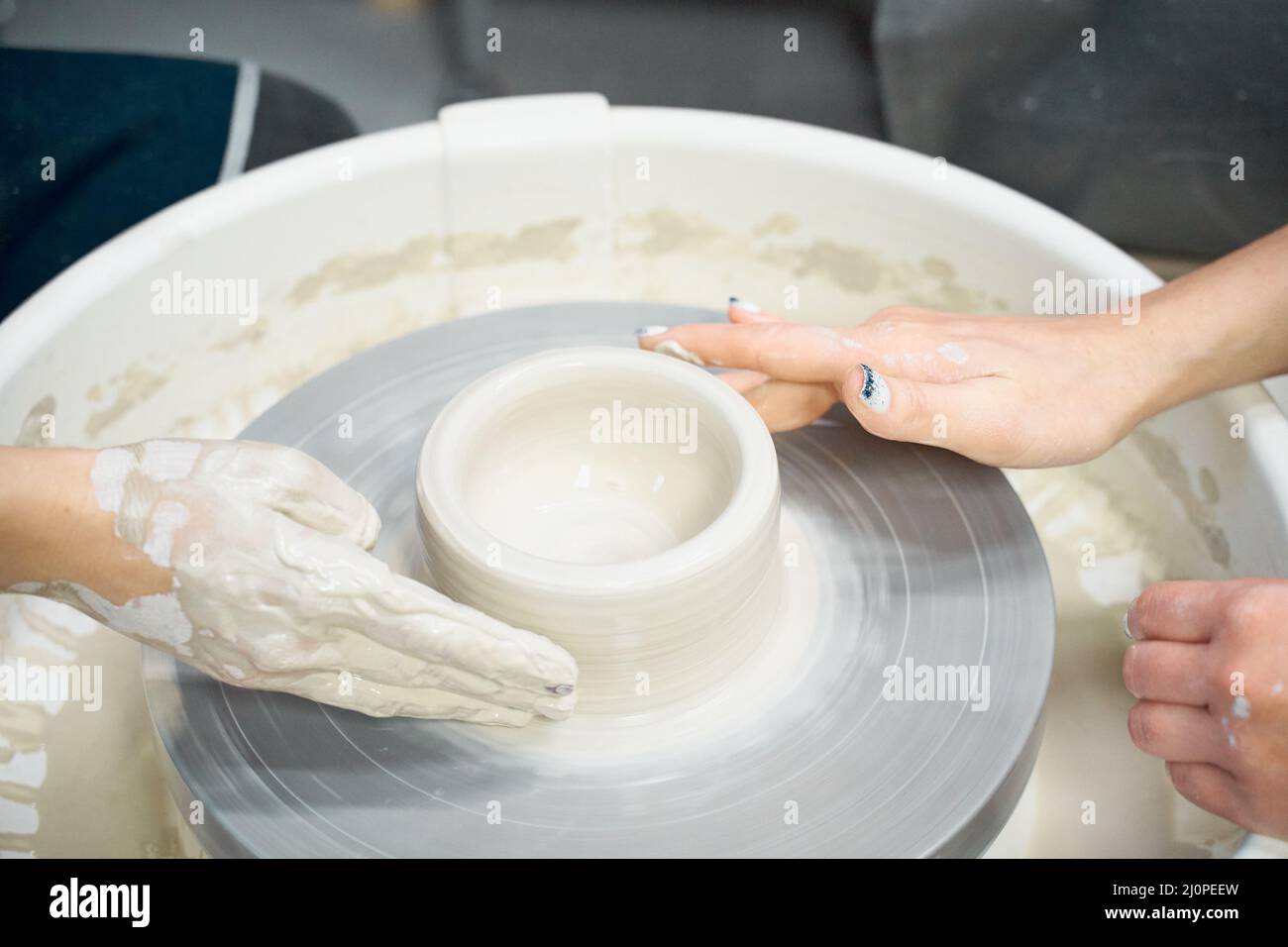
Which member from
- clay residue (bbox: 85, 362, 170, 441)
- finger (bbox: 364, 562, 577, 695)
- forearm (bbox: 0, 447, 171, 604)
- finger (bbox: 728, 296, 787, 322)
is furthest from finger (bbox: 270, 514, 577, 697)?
clay residue (bbox: 85, 362, 170, 441)

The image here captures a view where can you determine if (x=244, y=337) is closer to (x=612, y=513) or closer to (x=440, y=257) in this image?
(x=440, y=257)

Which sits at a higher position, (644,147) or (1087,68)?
(1087,68)

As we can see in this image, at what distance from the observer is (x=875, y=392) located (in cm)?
124

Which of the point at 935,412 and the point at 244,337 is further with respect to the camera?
the point at 244,337

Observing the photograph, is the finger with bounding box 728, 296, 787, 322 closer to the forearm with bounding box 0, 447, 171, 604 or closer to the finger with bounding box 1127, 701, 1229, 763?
the finger with bounding box 1127, 701, 1229, 763

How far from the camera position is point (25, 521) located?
1.00 m

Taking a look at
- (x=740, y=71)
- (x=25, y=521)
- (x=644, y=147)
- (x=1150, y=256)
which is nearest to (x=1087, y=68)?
(x=1150, y=256)

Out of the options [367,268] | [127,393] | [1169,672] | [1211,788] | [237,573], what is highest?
[367,268]

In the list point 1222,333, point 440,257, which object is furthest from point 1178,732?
point 440,257

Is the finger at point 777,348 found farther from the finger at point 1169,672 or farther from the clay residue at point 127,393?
the clay residue at point 127,393

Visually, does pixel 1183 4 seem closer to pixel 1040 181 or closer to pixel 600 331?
pixel 1040 181

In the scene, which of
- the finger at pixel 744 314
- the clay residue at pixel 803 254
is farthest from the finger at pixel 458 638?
the clay residue at pixel 803 254

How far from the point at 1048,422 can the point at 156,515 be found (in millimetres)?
889

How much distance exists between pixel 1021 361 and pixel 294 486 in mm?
770
